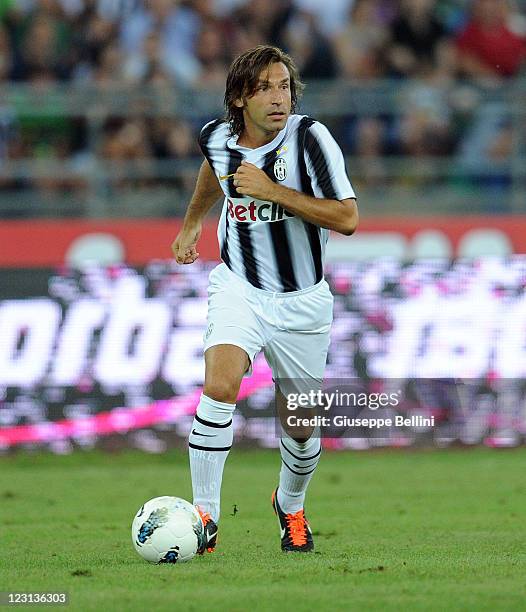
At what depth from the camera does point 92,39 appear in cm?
1385

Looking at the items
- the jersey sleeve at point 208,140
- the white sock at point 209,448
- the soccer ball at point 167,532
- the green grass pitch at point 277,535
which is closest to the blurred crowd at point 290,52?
the green grass pitch at point 277,535

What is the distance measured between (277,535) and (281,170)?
2.21 meters

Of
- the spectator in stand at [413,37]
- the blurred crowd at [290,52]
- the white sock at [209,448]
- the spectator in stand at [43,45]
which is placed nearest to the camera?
the white sock at [209,448]

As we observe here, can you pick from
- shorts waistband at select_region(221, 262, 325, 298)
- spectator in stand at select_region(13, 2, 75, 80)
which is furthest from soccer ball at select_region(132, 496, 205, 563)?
spectator in stand at select_region(13, 2, 75, 80)

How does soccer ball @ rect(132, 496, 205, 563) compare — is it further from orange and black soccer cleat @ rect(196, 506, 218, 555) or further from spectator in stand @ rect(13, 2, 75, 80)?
spectator in stand @ rect(13, 2, 75, 80)

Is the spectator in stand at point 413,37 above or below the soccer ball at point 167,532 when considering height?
above

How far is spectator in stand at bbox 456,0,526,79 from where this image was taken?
14.0 m

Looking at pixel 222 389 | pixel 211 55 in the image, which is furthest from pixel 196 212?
pixel 211 55

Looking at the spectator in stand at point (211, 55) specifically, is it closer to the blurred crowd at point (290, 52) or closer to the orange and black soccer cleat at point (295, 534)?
the blurred crowd at point (290, 52)

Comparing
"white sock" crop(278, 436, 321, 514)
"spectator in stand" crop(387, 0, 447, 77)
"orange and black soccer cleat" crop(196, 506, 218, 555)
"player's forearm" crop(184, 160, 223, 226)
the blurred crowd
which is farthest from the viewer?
"spectator in stand" crop(387, 0, 447, 77)

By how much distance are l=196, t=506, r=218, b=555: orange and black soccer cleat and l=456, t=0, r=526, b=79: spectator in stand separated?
8.81 meters

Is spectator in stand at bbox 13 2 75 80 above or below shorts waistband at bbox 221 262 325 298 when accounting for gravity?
below

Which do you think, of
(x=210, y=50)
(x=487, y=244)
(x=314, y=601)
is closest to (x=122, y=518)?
(x=314, y=601)

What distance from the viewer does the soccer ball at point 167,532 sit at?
19.5ft
